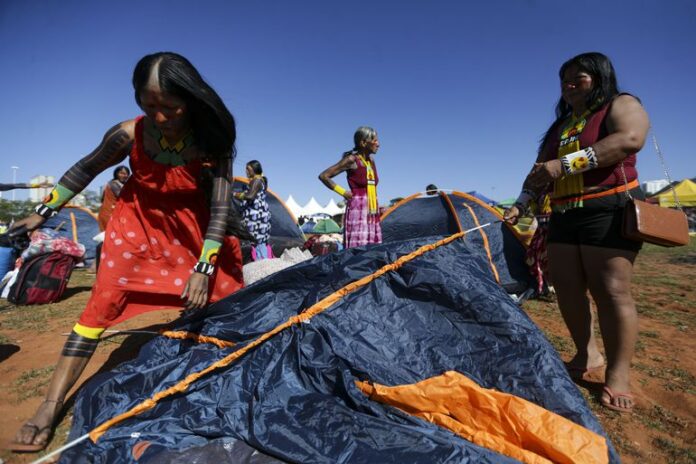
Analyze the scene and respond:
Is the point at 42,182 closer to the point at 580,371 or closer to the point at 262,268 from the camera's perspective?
the point at 262,268

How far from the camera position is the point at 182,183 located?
206 centimetres

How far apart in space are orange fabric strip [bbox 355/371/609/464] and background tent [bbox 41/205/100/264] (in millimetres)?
8338

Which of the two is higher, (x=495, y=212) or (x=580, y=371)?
(x=495, y=212)

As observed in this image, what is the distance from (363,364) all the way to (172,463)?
2.81ft

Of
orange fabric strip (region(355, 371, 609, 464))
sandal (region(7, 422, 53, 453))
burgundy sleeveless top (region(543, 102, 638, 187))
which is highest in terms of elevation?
burgundy sleeveless top (region(543, 102, 638, 187))

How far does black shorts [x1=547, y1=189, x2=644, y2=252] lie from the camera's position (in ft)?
6.91

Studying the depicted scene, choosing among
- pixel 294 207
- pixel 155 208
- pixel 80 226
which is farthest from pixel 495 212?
pixel 294 207

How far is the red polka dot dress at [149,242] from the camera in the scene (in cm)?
203

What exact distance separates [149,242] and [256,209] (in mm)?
3390

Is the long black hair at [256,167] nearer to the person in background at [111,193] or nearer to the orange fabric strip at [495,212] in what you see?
the person in background at [111,193]

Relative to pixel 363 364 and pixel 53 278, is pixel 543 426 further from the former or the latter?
pixel 53 278

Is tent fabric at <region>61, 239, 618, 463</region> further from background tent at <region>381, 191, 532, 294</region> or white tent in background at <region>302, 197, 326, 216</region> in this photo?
white tent in background at <region>302, 197, 326, 216</region>

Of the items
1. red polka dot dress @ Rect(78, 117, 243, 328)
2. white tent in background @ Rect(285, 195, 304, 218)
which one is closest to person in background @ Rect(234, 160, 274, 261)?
red polka dot dress @ Rect(78, 117, 243, 328)

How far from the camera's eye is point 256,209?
554 centimetres
